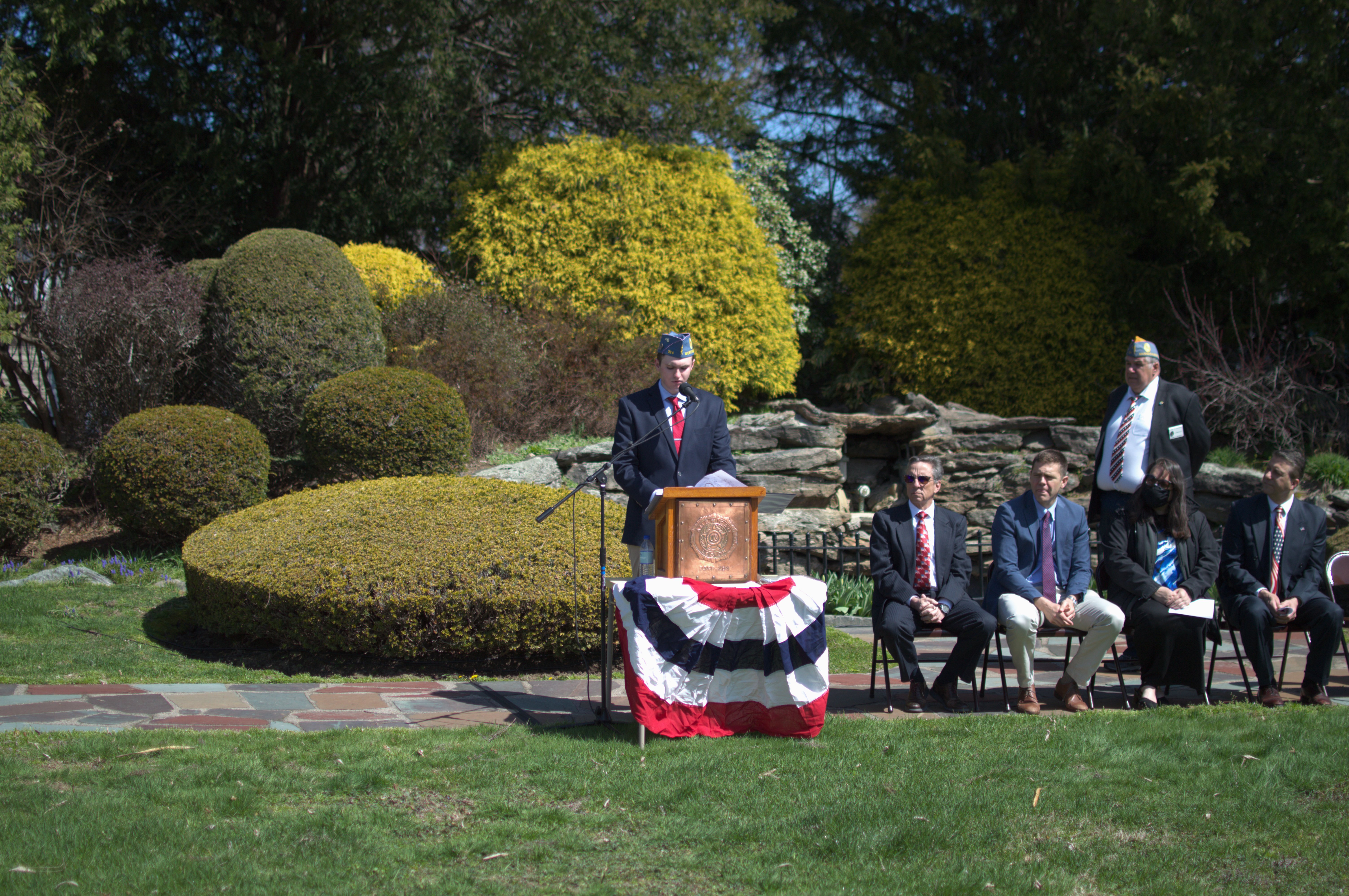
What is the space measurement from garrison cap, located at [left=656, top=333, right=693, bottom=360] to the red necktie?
0.88ft

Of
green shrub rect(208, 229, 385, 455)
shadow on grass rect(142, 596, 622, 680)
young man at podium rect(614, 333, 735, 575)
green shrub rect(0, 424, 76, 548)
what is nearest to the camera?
young man at podium rect(614, 333, 735, 575)

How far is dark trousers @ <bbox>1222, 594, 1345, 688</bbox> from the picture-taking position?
5.30 m

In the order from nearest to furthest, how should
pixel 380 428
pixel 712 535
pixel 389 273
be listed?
pixel 712 535 → pixel 380 428 → pixel 389 273

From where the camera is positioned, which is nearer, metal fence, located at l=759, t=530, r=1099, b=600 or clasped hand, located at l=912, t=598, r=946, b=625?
clasped hand, located at l=912, t=598, r=946, b=625

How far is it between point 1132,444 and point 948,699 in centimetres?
180

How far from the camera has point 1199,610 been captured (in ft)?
17.3

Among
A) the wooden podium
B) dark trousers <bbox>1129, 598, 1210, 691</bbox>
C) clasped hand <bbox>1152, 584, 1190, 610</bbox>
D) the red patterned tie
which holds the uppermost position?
the wooden podium

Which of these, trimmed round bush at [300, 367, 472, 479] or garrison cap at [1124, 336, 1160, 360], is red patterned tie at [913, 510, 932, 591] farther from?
trimmed round bush at [300, 367, 472, 479]

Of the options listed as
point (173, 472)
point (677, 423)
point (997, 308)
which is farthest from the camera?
point (997, 308)

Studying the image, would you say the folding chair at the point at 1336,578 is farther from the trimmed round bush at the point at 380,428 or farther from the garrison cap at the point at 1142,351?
the trimmed round bush at the point at 380,428

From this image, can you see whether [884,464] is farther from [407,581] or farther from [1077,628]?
[407,581]

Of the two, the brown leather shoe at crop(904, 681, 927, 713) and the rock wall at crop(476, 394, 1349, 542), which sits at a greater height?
the rock wall at crop(476, 394, 1349, 542)

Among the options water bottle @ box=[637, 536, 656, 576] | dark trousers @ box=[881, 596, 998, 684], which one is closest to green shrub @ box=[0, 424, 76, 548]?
water bottle @ box=[637, 536, 656, 576]

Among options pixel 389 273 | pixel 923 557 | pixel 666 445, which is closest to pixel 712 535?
pixel 666 445
